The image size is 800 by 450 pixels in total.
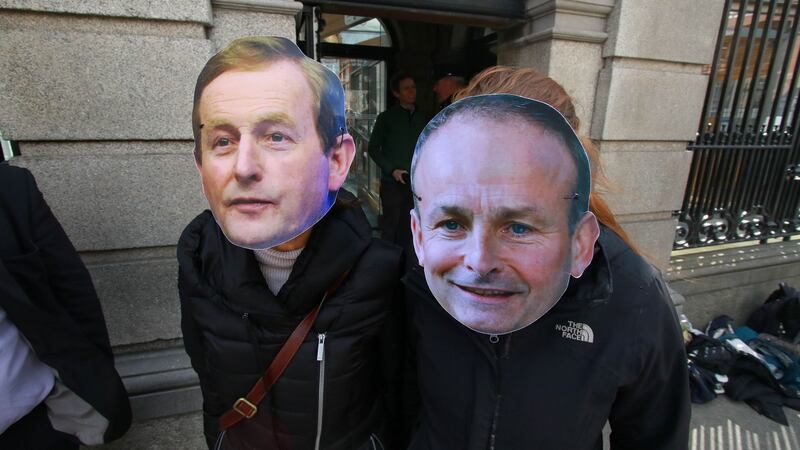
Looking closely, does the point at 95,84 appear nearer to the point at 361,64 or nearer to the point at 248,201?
the point at 248,201

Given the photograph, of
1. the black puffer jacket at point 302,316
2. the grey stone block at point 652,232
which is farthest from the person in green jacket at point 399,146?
the black puffer jacket at point 302,316

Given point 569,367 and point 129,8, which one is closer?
point 569,367

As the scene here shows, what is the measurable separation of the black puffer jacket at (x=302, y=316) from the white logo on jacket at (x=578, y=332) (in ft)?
1.94

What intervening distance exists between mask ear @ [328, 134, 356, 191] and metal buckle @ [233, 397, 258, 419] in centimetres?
81

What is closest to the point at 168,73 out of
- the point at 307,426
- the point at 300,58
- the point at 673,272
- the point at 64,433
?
the point at 300,58

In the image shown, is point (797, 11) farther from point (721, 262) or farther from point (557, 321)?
point (557, 321)

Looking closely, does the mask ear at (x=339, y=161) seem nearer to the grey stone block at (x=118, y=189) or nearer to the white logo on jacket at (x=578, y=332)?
the white logo on jacket at (x=578, y=332)

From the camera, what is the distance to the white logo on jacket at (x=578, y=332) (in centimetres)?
124

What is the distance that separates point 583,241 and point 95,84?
8.26 feet

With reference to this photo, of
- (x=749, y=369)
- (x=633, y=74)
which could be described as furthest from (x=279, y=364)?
(x=749, y=369)

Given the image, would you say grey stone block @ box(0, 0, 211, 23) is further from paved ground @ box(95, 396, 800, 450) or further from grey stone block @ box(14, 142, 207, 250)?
paved ground @ box(95, 396, 800, 450)

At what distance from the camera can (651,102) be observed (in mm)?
3348

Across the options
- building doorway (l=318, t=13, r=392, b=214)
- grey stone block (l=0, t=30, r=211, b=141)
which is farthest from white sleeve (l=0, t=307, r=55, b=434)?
building doorway (l=318, t=13, r=392, b=214)

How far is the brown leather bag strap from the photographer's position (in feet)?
4.60
